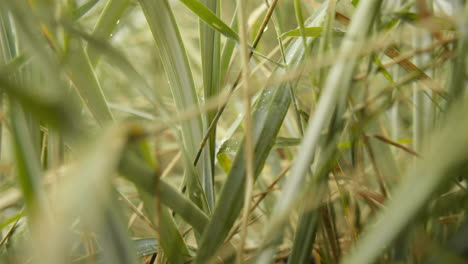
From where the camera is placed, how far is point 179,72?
1.18 ft

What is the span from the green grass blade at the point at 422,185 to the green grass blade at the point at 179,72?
161 mm

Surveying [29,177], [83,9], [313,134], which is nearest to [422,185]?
[313,134]

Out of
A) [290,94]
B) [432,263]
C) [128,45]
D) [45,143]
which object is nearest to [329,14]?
[290,94]

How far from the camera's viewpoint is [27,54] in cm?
34

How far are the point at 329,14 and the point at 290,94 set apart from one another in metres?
0.06

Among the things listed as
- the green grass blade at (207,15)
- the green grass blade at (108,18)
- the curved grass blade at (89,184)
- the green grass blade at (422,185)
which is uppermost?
the green grass blade at (108,18)

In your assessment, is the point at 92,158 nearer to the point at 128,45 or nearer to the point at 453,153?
the point at 453,153

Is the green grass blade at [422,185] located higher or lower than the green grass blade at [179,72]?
lower

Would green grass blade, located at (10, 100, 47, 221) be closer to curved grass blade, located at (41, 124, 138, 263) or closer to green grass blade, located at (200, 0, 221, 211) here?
curved grass blade, located at (41, 124, 138, 263)

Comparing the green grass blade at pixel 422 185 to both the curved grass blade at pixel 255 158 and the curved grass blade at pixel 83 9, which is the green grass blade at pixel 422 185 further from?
the curved grass blade at pixel 83 9

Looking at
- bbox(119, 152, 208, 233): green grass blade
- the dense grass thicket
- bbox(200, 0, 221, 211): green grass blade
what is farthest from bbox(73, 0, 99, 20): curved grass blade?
bbox(119, 152, 208, 233): green grass blade

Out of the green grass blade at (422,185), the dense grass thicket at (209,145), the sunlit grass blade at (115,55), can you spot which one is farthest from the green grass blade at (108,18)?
the green grass blade at (422,185)

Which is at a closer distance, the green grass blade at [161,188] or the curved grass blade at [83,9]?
the green grass blade at [161,188]

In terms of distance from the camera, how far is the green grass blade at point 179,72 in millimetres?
335
